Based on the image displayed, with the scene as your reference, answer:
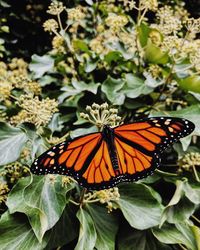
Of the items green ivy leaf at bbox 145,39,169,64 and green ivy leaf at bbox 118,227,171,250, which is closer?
green ivy leaf at bbox 118,227,171,250

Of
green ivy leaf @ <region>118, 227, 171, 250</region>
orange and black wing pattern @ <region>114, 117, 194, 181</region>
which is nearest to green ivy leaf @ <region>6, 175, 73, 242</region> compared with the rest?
orange and black wing pattern @ <region>114, 117, 194, 181</region>

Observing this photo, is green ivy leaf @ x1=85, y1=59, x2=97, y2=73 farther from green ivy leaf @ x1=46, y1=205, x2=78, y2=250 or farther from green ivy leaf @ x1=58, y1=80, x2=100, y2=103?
green ivy leaf @ x1=46, y1=205, x2=78, y2=250

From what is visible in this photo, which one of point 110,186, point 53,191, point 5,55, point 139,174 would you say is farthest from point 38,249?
point 5,55

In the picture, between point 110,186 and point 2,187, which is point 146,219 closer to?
point 110,186

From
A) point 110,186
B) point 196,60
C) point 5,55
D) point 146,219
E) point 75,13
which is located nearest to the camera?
point 110,186

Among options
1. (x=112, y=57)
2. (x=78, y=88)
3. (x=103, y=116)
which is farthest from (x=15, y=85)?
(x=103, y=116)

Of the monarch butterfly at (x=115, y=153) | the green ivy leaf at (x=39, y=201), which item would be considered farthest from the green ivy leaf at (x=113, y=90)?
the green ivy leaf at (x=39, y=201)

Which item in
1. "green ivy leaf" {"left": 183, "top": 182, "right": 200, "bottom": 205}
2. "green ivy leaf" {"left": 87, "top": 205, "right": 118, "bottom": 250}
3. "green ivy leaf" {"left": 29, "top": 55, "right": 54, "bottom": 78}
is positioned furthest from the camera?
"green ivy leaf" {"left": 29, "top": 55, "right": 54, "bottom": 78}
